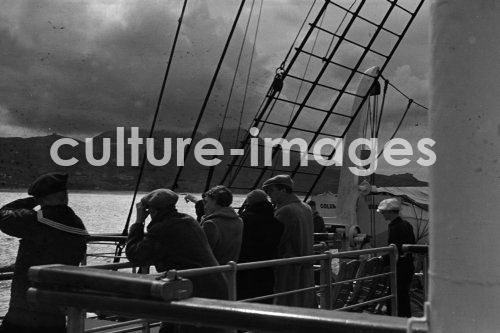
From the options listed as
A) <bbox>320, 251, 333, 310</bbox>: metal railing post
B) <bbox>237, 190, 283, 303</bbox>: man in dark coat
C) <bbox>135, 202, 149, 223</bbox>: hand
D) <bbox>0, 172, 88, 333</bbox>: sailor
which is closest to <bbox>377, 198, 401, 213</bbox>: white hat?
<bbox>320, 251, 333, 310</bbox>: metal railing post

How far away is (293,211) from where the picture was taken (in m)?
5.24

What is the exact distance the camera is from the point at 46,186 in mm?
3520

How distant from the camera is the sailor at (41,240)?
334 centimetres

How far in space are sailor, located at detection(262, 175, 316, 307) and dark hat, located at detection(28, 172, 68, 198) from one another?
84.7 inches

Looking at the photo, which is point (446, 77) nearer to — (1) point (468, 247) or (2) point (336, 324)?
(1) point (468, 247)

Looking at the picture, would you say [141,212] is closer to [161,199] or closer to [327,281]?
[161,199]

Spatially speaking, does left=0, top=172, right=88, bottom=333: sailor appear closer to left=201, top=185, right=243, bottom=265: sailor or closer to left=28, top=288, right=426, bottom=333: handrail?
left=201, top=185, right=243, bottom=265: sailor

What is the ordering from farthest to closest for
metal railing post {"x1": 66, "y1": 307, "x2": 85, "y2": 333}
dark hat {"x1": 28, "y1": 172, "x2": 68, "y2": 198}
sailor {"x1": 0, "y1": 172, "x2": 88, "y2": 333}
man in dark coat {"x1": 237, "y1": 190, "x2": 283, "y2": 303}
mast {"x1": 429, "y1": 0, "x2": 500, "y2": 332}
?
1. man in dark coat {"x1": 237, "y1": 190, "x2": 283, "y2": 303}
2. dark hat {"x1": 28, "y1": 172, "x2": 68, "y2": 198}
3. sailor {"x1": 0, "y1": 172, "x2": 88, "y2": 333}
4. metal railing post {"x1": 66, "y1": 307, "x2": 85, "y2": 333}
5. mast {"x1": 429, "y1": 0, "x2": 500, "y2": 332}

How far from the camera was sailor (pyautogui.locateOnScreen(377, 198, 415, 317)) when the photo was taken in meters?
6.76

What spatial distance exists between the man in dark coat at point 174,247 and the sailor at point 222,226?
747mm

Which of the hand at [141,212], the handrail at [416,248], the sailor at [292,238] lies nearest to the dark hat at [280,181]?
the sailor at [292,238]

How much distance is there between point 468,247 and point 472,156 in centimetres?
20

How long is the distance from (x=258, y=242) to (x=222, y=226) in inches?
23.0

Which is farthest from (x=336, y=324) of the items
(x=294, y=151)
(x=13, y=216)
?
(x=294, y=151)
